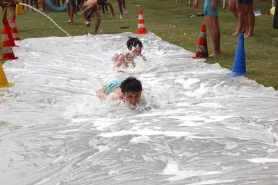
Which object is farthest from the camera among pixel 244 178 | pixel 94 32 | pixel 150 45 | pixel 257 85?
pixel 94 32

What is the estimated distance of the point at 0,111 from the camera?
515 centimetres

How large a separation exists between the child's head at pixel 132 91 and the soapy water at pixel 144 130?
0.32 ft

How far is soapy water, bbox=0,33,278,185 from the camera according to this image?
10.9ft

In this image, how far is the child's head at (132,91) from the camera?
499 cm

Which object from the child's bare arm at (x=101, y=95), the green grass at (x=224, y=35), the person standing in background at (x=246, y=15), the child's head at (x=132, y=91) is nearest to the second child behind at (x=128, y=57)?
the green grass at (x=224, y=35)

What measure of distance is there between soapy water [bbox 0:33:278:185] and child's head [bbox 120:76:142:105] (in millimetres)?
97

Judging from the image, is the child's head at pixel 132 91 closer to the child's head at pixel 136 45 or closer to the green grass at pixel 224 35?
the green grass at pixel 224 35

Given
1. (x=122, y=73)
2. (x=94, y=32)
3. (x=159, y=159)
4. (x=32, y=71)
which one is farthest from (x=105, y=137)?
(x=94, y=32)

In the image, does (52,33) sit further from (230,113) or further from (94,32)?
(230,113)

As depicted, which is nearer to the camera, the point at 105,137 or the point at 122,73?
the point at 105,137

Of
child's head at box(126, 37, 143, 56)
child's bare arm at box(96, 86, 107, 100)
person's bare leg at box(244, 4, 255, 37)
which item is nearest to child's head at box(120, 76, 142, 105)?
child's bare arm at box(96, 86, 107, 100)

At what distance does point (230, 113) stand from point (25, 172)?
2282 millimetres

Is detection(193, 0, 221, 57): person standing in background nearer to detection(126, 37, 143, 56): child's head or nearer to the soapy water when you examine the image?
the soapy water

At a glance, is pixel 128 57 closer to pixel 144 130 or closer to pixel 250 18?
pixel 144 130
